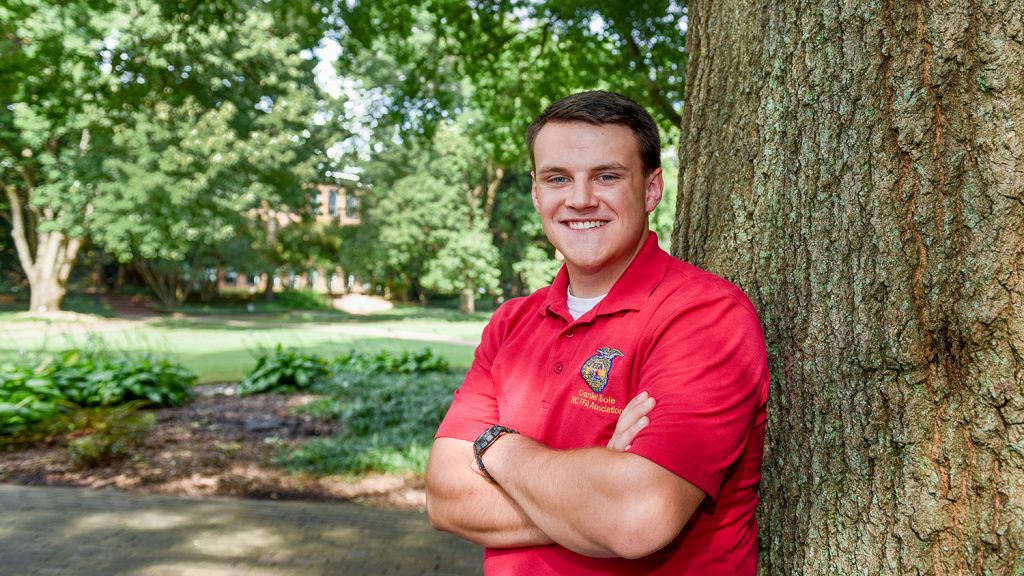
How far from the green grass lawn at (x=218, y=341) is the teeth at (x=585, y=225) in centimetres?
1166

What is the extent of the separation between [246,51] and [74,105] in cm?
1814

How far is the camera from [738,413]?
1.90 m

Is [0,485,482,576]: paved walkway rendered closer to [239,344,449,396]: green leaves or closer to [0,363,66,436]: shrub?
[0,363,66,436]: shrub

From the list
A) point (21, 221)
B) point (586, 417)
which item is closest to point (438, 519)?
point (586, 417)

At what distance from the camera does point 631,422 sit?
1939mm

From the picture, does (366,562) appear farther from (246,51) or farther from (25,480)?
(246,51)

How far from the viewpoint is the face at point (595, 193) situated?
227cm

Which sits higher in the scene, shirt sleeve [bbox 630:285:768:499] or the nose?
the nose

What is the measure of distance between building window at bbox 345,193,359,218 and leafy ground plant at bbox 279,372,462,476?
31.0m

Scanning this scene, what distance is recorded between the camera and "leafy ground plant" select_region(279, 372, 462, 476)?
729 centimetres

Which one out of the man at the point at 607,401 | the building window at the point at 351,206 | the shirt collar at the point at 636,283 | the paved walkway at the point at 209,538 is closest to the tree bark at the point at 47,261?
the building window at the point at 351,206

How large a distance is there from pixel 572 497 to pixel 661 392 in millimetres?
352

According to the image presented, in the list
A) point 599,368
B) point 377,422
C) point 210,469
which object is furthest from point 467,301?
point 599,368

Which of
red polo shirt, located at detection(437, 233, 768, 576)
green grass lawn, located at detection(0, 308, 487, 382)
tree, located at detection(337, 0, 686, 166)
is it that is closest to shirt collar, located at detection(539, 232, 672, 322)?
red polo shirt, located at detection(437, 233, 768, 576)
